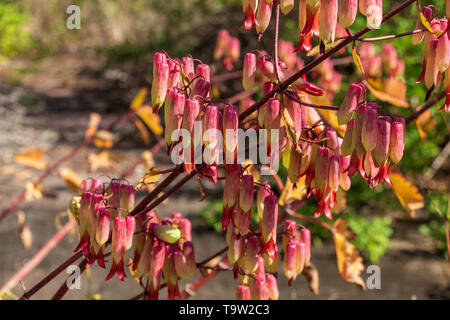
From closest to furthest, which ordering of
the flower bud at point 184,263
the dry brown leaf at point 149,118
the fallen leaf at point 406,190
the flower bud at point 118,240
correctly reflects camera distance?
the flower bud at point 118,240
the flower bud at point 184,263
the fallen leaf at point 406,190
the dry brown leaf at point 149,118

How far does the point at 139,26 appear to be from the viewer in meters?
8.68

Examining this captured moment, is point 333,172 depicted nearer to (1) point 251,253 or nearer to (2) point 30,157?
(1) point 251,253

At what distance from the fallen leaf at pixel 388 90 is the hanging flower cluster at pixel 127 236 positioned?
46cm

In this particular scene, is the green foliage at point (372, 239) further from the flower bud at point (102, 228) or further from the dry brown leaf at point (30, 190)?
the flower bud at point (102, 228)

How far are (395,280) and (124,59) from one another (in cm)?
534

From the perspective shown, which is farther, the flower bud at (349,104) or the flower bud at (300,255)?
the flower bud at (300,255)

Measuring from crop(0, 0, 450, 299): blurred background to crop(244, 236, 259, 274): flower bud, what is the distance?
0.95 feet

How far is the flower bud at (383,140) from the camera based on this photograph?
0.62 meters

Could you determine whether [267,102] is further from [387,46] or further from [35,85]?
[35,85]

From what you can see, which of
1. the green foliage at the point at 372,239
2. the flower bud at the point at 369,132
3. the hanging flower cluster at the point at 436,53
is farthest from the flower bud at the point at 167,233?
the green foliage at the point at 372,239

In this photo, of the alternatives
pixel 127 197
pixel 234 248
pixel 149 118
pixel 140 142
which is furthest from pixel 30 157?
pixel 140 142

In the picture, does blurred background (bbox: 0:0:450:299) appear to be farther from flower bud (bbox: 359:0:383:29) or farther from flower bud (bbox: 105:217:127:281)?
flower bud (bbox: 359:0:383:29)

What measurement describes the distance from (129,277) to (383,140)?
1.78 meters

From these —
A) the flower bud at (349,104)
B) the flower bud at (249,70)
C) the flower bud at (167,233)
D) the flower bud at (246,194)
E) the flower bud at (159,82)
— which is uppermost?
the flower bud at (249,70)
